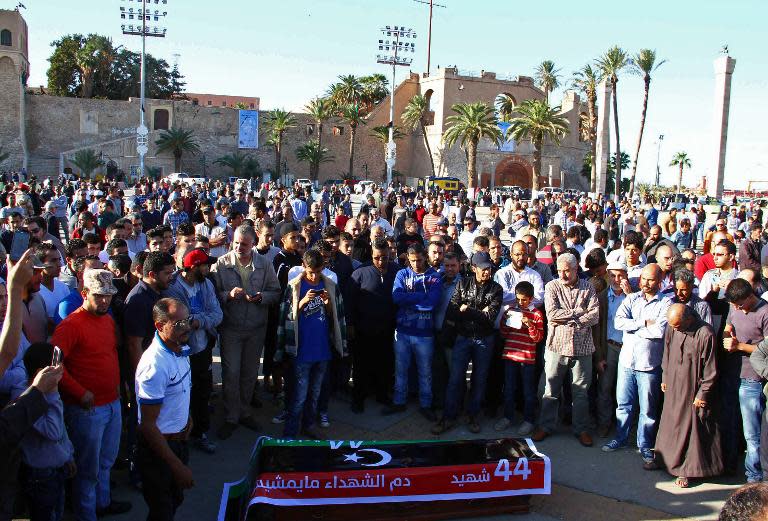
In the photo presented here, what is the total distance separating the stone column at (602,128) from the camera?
4809 cm

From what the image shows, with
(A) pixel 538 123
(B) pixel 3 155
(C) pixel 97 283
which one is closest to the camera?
(C) pixel 97 283

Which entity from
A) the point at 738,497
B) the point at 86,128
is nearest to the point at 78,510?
the point at 738,497

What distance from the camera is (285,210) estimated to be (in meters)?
11.6

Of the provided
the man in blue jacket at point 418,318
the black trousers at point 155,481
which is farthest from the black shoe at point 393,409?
the black trousers at point 155,481

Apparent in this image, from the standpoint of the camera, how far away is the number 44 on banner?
457 cm

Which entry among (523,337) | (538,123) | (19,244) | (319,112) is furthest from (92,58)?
(523,337)

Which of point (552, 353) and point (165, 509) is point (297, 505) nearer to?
point (165, 509)

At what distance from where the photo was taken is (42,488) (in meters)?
3.53

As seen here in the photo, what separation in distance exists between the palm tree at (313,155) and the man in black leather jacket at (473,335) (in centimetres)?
Answer: 5017

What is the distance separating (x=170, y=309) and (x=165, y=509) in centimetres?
109

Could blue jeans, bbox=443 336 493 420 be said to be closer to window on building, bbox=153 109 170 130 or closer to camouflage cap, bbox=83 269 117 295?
camouflage cap, bbox=83 269 117 295

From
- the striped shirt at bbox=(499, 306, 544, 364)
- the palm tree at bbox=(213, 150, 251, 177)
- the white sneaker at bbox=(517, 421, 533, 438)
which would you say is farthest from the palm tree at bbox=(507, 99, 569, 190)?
the white sneaker at bbox=(517, 421, 533, 438)

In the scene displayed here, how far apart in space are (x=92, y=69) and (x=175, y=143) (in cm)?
1220

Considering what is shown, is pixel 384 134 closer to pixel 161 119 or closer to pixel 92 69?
pixel 161 119
